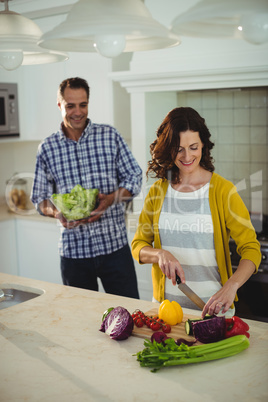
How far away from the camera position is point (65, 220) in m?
2.57

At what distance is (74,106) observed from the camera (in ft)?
8.76

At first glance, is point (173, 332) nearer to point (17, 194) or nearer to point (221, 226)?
point (221, 226)

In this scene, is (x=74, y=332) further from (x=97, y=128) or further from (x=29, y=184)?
(x=29, y=184)

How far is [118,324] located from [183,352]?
27 cm

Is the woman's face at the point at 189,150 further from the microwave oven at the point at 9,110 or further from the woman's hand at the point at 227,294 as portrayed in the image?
the microwave oven at the point at 9,110

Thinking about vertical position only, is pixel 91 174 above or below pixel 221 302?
above

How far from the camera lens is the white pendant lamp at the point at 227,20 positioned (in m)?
1.10

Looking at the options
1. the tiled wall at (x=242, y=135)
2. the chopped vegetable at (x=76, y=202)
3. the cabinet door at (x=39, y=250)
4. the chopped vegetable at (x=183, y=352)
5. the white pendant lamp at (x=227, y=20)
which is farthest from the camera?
the cabinet door at (x=39, y=250)

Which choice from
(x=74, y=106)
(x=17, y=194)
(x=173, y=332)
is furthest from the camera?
(x=17, y=194)

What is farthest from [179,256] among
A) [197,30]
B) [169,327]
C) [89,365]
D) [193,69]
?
[193,69]

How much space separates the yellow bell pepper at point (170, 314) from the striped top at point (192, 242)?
270 millimetres

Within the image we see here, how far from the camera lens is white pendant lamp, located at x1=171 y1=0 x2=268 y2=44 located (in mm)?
1096

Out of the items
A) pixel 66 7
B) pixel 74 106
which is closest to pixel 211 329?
pixel 74 106

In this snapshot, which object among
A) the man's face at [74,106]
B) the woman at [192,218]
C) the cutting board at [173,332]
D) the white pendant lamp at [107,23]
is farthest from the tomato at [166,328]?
the man's face at [74,106]
